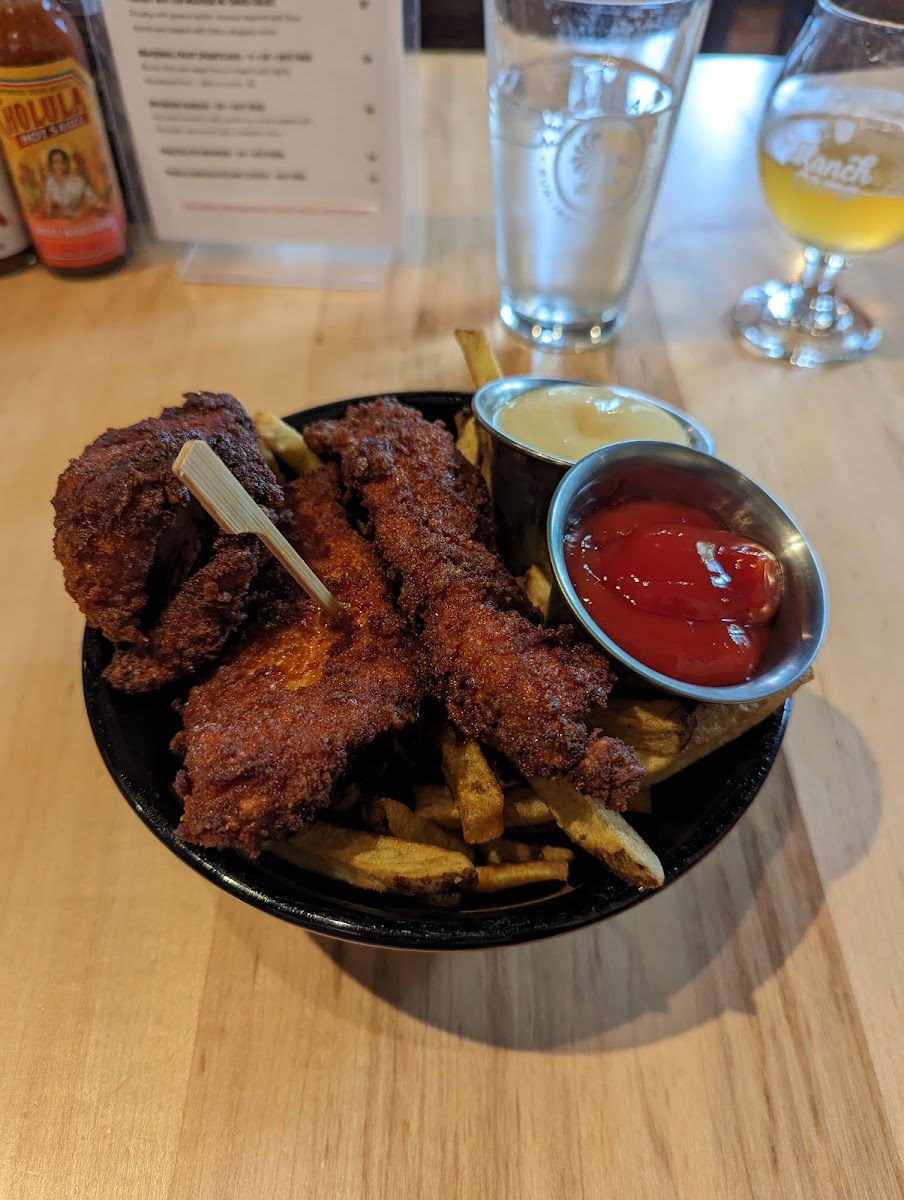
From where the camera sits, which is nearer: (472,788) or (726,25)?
(472,788)

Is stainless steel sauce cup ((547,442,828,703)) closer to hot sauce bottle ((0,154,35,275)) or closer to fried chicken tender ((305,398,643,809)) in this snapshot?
fried chicken tender ((305,398,643,809))

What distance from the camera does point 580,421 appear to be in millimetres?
1457

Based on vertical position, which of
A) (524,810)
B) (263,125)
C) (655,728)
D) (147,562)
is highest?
(263,125)

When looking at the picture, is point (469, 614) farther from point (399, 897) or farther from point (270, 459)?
point (270, 459)

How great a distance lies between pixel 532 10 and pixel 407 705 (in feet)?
5.43

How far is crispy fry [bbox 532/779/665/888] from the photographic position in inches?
37.5

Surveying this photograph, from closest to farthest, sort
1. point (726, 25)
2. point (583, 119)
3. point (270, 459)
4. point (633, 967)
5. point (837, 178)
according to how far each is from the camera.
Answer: point (633, 967), point (270, 459), point (583, 119), point (837, 178), point (726, 25)

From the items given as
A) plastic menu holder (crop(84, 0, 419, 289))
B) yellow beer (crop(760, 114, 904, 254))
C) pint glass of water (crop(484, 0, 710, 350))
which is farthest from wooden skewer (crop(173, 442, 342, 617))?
yellow beer (crop(760, 114, 904, 254))

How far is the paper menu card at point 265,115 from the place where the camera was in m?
1.94

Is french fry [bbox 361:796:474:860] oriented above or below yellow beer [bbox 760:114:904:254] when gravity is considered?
below

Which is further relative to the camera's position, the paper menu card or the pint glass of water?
the paper menu card

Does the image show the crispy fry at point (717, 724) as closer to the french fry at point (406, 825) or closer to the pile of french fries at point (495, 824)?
the pile of french fries at point (495, 824)

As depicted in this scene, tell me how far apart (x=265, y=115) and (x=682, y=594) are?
1826 mm

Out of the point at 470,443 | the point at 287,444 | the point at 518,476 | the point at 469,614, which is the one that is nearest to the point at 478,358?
the point at 470,443
